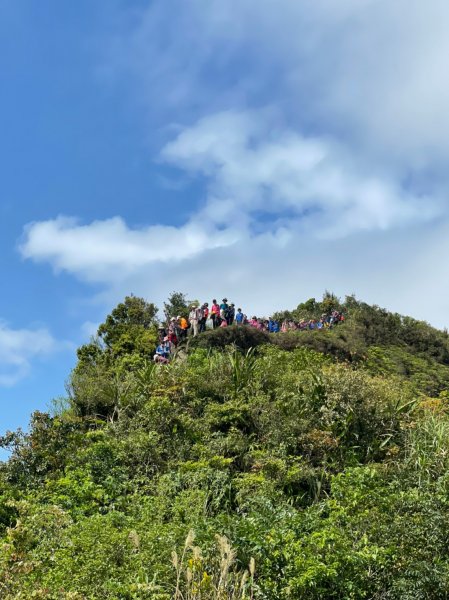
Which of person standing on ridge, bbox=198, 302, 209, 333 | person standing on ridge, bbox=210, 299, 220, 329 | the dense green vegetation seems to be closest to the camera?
the dense green vegetation

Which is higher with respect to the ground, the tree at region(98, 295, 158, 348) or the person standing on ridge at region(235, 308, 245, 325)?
the tree at region(98, 295, 158, 348)

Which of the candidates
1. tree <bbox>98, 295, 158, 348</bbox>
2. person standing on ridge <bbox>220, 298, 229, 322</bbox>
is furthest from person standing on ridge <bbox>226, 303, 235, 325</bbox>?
tree <bbox>98, 295, 158, 348</bbox>

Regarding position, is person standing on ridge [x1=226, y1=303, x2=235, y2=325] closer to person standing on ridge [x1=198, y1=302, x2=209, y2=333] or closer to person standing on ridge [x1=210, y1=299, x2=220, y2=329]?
person standing on ridge [x1=210, y1=299, x2=220, y2=329]

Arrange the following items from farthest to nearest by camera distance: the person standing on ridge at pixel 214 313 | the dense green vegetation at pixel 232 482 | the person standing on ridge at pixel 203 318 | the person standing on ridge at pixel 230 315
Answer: the person standing on ridge at pixel 230 315, the person standing on ridge at pixel 214 313, the person standing on ridge at pixel 203 318, the dense green vegetation at pixel 232 482

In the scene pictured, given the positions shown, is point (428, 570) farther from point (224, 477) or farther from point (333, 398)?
point (333, 398)

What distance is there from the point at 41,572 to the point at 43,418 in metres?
7.25

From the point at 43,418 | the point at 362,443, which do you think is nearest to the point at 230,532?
the point at 362,443

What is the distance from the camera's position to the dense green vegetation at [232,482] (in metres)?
6.58

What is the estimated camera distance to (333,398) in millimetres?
13773

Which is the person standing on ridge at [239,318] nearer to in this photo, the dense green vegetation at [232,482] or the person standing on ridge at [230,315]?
the person standing on ridge at [230,315]

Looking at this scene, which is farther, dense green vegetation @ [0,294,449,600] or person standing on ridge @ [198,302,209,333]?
person standing on ridge @ [198,302,209,333]

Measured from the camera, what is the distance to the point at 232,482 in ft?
37.3

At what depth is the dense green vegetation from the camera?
658 centimetres

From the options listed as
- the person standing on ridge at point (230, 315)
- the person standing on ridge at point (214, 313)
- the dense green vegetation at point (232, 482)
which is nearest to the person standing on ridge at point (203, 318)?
the person standing on ridge at point (214, 313)
